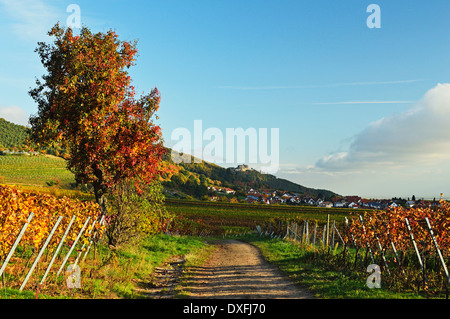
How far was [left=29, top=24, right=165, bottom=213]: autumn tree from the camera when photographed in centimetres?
1733

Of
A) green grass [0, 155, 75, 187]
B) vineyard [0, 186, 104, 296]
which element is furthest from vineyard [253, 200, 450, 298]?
green grass [0, 155, 75, 187]

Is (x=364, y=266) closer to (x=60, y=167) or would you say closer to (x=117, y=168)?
(x=117, y=168)

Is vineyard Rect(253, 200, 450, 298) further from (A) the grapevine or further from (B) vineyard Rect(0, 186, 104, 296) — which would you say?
(A) the grapevine

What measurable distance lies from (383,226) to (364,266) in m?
2.01

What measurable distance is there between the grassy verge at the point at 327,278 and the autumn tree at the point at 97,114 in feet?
29.3

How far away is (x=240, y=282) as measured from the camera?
1407 cm

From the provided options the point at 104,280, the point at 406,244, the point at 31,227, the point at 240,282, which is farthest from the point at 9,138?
the point at 406,244

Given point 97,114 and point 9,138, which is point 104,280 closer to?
point 97,114

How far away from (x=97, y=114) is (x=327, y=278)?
12802 millimetres

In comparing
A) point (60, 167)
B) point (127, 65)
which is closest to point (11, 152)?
point (60, 167)

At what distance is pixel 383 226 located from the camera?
615 inches

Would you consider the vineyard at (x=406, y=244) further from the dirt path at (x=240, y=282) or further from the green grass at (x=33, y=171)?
the green grass at (x=33, y=171)

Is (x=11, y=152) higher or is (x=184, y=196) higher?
(x=11, y=152)

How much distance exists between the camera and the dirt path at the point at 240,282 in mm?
12102
